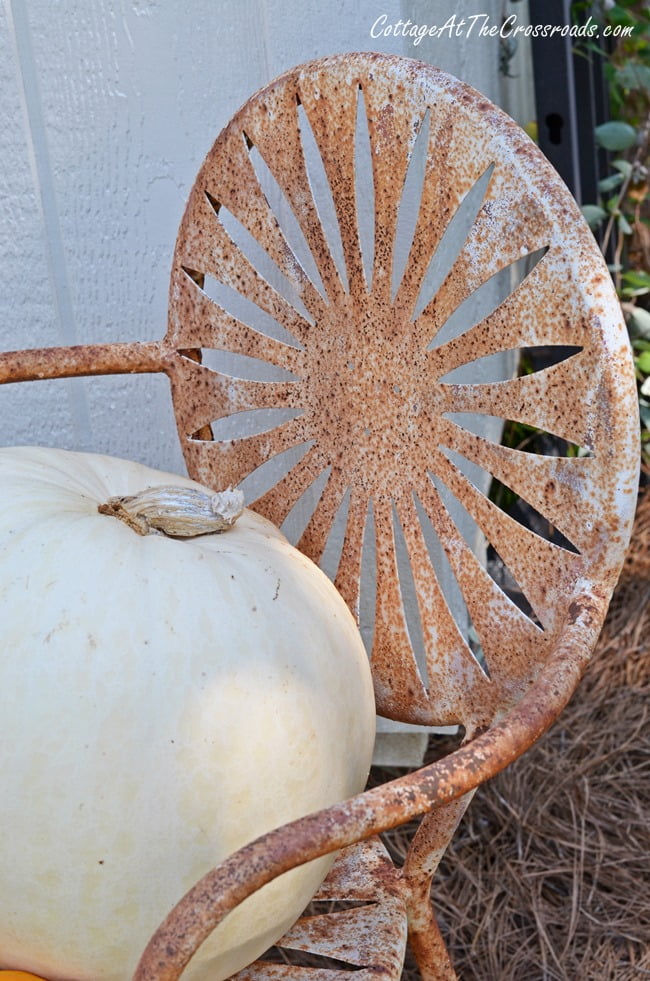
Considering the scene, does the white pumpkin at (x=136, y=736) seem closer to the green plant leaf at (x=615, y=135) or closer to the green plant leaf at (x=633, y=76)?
the green plant leaf at (x=615, y=135)

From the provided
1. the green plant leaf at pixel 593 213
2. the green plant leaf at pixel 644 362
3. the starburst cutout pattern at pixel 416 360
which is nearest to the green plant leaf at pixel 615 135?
the green plant leaf at pixel 593 213

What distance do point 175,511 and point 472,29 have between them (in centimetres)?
148

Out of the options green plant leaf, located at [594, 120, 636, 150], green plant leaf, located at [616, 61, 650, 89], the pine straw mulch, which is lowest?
the pine straw mulch

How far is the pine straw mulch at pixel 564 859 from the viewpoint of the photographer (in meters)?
1.58

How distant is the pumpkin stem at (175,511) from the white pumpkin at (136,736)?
25mm

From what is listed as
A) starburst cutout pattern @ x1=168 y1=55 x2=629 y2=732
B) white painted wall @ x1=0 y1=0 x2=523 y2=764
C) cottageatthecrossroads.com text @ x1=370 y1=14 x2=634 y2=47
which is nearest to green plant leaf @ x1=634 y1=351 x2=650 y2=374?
cottageatthecrossroads.com text @ x1=370 y1=14 x2=634 y2=47

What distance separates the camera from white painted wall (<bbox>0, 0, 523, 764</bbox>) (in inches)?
53.7

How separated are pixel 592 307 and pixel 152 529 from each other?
0.40 meters

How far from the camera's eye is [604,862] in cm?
172

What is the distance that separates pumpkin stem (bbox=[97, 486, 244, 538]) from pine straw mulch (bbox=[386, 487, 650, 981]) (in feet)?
3.28

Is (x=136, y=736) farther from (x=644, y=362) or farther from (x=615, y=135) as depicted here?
(x=615, y=135)

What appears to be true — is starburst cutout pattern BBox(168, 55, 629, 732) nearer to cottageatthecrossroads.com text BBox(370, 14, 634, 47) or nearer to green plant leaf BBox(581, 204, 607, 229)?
cottageatthecrossroads.com text BBox(370, 14, 634, 47)

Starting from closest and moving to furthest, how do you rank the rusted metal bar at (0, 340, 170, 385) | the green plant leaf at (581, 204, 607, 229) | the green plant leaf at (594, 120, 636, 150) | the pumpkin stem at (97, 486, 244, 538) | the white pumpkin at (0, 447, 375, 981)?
the white pumpkin at (0, 447, 375, 981) → the pumpkin stem at (97, 486, 244, 538) → the rusted metal bar at (0, 340, 170, 385) → the green plant leaf at (581, 204, 607, 229) → the green plant leaf at (594, 120, 636, 150)

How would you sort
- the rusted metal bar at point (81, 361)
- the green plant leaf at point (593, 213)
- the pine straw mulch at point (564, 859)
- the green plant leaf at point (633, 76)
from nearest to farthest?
the rusted metal bar at point (81, 361) < the pine straw mulch at point (564, 859) < the green plant leaf at point (593, 213) < the green plant leaf at point (633, 76)
